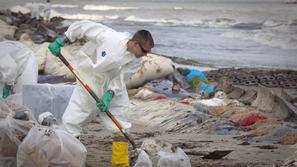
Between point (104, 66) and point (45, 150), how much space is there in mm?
1191

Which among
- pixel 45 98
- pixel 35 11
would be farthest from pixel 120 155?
pixel 35 11

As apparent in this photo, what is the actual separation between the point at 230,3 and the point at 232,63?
1779cm

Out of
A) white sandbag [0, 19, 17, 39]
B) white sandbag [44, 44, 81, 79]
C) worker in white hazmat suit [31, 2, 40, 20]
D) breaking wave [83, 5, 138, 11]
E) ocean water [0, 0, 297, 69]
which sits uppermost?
white sandbag [44, 44, 81, 79]

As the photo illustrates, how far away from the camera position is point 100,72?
6.52 m

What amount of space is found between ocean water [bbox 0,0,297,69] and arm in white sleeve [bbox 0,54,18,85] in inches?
449

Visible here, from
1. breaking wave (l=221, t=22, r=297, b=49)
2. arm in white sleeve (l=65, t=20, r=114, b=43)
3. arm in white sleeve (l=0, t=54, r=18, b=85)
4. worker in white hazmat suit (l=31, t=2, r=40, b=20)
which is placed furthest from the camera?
worker in white hazmat suit (l=31, t=2, r=40, b=20)

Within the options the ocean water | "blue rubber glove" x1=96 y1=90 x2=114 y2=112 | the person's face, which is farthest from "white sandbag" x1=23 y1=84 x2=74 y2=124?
the ocean water

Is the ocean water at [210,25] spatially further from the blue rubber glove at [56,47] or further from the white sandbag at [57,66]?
the blue rubber glove at [56,47]

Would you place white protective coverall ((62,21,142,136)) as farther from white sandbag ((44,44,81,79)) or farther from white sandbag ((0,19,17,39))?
white sandbag ((0,19,17,39))

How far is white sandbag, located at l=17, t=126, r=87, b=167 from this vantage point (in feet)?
17.9

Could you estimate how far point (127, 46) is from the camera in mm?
6469

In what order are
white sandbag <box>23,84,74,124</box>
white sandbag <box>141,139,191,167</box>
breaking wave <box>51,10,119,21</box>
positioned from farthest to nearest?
breaking wave <box>51,10,119,21</box>
white sandbag <box>23,84,74,124</box>
white sandbag <box>141,139,191,167</box>

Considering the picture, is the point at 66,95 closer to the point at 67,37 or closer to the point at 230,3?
the point at 67,37

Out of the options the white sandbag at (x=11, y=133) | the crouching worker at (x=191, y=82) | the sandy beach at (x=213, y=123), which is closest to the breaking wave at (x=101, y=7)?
the sandy beach at (x=213, y=123)
